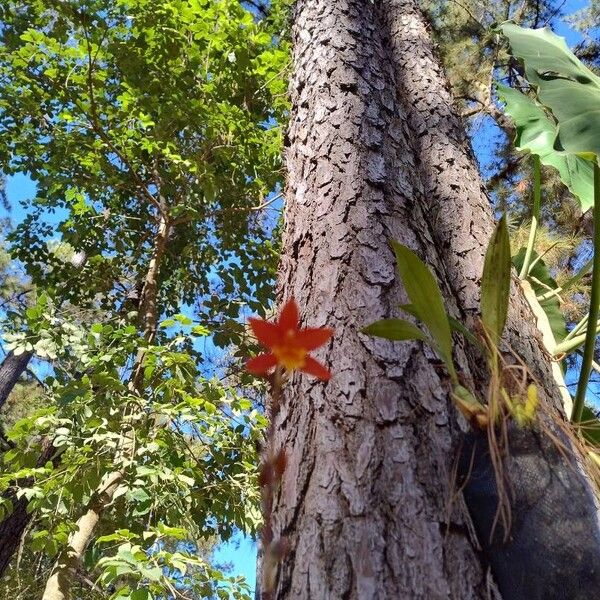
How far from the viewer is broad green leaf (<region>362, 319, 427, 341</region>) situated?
2.37 ft

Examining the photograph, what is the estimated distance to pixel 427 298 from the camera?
0.71 meters

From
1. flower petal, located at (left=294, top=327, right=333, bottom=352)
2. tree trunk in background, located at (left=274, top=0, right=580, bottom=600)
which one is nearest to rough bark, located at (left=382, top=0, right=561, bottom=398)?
tree trunk in background, located at (left=274, top=0, right=580, bottom=600)

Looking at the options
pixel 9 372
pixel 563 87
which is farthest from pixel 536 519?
pixel 9 372

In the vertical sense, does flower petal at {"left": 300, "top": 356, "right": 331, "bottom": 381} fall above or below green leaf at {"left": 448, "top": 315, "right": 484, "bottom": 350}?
below

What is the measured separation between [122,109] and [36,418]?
1.85 metres

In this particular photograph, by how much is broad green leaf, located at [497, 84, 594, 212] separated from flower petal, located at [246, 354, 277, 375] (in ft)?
3.24

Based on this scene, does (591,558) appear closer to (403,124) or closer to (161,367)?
(403,124)

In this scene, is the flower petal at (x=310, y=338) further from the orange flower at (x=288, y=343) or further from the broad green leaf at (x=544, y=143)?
the broad green leaf at (x=544, y=143)

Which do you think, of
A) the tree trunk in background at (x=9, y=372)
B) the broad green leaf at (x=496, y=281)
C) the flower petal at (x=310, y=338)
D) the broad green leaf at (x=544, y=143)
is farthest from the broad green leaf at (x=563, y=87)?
the tree trunk in background at (x=9, y=372)

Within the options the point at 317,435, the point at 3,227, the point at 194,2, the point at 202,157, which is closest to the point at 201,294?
the point at 202,157

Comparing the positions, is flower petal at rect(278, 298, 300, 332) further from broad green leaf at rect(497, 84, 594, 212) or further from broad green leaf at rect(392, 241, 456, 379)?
broad green leaf at rect(497, 84, 594, 212)

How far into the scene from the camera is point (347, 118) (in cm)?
116

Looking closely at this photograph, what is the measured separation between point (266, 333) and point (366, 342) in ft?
1.11

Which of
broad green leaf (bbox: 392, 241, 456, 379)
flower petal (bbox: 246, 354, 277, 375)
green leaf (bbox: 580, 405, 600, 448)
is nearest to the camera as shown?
flower petal (bbox: 246, 354, 277, 375)
